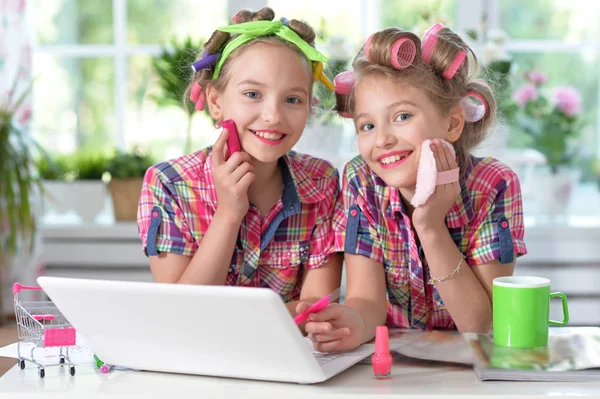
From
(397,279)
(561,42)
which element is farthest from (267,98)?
(561,42)

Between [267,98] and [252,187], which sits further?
[252,187]

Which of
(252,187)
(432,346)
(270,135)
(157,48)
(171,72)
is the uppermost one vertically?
(157,48)

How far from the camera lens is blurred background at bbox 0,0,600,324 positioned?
3068 mm

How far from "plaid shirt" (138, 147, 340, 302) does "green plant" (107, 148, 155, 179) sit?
5.19ft

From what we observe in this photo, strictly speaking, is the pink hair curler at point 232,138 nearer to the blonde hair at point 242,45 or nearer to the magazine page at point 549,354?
the blonde hair at point 242,45

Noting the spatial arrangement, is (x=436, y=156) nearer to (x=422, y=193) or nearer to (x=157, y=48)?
(x=422, y=193)

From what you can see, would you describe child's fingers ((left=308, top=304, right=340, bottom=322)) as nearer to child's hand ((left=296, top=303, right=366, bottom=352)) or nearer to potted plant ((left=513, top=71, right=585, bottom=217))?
child's hand ((left=296, top=303, right=366, bottom=352))

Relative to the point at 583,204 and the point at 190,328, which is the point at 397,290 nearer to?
the point at 190,328

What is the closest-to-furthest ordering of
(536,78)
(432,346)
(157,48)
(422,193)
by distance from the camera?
(432,346)
(422,193)
(536,78)
(157,48)

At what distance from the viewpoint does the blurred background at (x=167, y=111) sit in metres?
3.07

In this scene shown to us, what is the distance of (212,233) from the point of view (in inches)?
58.6

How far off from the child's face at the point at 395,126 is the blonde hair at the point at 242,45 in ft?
0.59

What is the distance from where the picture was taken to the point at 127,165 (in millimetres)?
3148

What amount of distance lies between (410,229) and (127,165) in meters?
1.87
